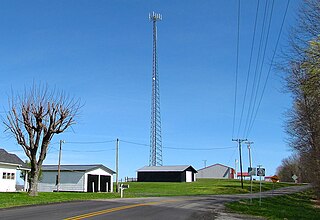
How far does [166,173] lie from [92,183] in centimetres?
3221

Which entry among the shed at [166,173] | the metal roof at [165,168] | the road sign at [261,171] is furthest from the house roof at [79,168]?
the road sign at [261,171]

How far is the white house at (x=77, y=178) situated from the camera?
5397 cm

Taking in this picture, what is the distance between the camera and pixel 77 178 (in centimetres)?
5425

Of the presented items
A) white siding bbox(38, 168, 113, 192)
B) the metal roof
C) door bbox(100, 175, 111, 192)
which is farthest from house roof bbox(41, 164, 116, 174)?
the metal roof

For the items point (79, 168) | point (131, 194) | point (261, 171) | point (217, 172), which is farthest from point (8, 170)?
point (217, 172)

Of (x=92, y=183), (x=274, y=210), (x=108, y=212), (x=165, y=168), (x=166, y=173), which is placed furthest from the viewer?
(x=165, y=168)

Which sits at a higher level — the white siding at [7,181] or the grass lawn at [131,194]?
the white siding at [7,181]

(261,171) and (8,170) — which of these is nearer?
(261,171)

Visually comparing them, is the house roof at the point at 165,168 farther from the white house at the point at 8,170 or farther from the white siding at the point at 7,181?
the white siding at the point at 7,181

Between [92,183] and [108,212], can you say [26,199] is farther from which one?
[92,183]

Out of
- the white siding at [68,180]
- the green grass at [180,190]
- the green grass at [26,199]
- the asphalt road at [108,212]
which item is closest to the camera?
the asphalt road at [108,212]

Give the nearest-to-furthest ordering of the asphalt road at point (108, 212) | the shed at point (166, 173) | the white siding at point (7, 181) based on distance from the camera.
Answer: the asphalt road at point (108, 212) < the white siding at point (7, 181) < the shed at point (166, 173)

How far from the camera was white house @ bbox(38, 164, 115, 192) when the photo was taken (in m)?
54.0

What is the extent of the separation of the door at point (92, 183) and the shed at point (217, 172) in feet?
267
